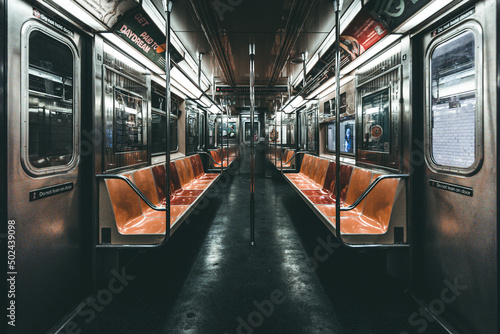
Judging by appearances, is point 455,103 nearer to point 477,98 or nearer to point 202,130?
point 477,98

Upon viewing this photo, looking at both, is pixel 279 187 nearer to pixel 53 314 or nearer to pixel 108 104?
pixel 108 104

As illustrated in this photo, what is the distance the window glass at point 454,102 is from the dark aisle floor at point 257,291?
1.21 m

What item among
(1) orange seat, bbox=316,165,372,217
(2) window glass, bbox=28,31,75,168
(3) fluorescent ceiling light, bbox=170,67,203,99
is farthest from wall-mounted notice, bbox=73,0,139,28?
(1) orange seat, bbox=316,165,372,217

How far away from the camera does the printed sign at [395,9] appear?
1.96 meters

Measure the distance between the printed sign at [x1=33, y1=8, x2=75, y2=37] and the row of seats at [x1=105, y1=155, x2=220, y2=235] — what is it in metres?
1.18

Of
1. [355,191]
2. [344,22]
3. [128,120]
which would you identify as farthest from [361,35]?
[128,120]

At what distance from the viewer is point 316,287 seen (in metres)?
2.45

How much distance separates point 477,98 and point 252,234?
2.53m

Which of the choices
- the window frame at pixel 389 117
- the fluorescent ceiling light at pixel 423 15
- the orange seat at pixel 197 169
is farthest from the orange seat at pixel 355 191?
the orange seat at pixel 197 169

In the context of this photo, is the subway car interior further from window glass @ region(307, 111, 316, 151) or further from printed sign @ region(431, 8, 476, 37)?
window glass @ region(307, 111, 316, 151)

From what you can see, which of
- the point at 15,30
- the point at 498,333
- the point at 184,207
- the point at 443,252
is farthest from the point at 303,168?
the point at 15,30

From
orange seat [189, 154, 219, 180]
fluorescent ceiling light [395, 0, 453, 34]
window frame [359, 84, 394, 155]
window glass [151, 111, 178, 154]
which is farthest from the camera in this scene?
orange seat [189, 154, 219, 180]

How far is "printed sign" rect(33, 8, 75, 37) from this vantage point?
175 cm

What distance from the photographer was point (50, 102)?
1.89m
